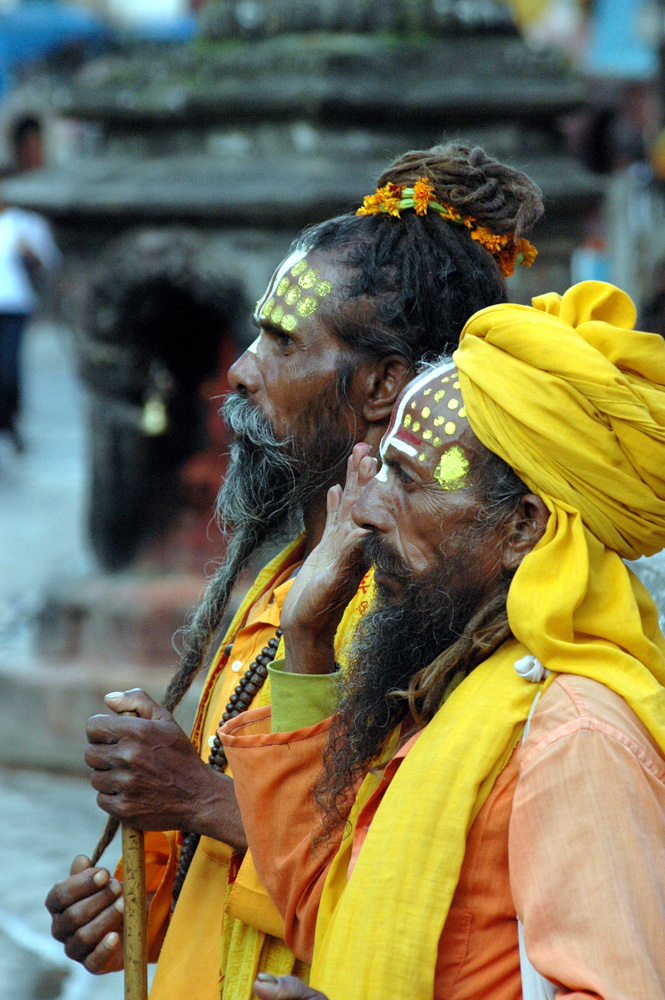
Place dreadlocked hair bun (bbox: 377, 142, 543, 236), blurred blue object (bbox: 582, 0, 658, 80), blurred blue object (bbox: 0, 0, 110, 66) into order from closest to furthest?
dreadlocked hair bun (bbox: 377, 142, 543, 236) → blurred blue object (bbox: 582, 0, 658, 80) → blurred blue object (bbox: 0, 0, 110, 66)

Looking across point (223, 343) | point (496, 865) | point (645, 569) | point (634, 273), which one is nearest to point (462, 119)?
point (223, 343)

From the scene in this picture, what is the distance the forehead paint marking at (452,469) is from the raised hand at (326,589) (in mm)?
150

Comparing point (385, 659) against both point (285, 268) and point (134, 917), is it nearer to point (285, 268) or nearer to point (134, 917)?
point (134, 917)

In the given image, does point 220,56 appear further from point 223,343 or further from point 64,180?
point 223,343

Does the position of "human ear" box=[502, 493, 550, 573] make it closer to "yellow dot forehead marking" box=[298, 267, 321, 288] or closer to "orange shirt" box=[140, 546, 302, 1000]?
"orange shirt" box=[140, 546, 302, 1000]

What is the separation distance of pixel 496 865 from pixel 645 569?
1106 millimetres

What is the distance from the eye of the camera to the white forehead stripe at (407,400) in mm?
1682

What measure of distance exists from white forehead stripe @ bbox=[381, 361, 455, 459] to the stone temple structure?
9.78 ft

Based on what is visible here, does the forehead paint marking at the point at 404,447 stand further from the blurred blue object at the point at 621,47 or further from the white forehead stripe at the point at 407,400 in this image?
the blurred blue object at the point at 621,47

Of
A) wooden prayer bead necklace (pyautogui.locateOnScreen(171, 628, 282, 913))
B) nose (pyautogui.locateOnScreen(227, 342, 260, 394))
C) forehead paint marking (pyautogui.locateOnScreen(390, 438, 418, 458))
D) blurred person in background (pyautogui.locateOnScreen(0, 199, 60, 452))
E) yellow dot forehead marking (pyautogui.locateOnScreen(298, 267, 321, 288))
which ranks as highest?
yellow dot forehead marking (pyautogui.locateOnScreen(298, 267, 321, 288))

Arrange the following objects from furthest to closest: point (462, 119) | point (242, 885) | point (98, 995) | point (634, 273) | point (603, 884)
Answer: point (634, 273), point (462, 119), point (98, 995), point (242, 885), point (603, 884)

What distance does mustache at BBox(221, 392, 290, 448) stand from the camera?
6.94 feet

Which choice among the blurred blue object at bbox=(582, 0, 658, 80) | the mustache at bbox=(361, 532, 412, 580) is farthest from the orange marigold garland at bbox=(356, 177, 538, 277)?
the blurred blue object at bbox=(582, 0, 658, 80)

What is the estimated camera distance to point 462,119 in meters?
4.88
